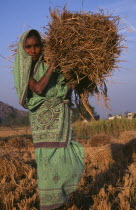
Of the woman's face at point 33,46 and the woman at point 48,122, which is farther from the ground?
the woman's face at point 33,46

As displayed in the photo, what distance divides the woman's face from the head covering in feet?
0.18

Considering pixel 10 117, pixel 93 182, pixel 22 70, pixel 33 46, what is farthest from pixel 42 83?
pixel 10 117

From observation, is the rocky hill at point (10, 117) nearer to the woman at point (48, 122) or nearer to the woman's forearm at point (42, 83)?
the woman at point (48, 122)

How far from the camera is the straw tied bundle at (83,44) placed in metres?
3.19

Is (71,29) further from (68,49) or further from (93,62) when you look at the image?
(93,62)

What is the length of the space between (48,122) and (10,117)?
81.2ft

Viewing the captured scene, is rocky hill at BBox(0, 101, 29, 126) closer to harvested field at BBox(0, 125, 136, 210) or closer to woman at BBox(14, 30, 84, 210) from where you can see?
harvested field at BBox(0, 125, 136, 210)

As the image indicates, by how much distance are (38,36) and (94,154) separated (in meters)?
3.77

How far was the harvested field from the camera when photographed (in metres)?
3.68

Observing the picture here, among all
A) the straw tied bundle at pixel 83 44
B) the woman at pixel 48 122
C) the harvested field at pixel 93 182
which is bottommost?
the harvested field at pixel 93 182

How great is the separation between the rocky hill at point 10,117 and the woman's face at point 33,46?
2182 cm

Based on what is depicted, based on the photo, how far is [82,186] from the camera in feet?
14.8

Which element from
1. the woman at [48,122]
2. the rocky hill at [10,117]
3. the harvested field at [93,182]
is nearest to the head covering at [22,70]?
the woman at [48,122]

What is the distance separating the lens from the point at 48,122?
11.0ft
